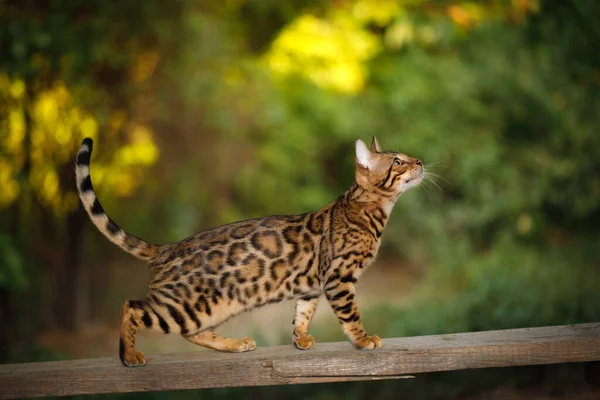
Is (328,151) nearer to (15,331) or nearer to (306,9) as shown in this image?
(306,9)

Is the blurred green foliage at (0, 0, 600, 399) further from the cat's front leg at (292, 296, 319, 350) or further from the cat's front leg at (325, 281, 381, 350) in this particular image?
the cat's front leg at (325, 281, 381, 350)

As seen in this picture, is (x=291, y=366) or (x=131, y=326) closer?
(x=131, y=326)

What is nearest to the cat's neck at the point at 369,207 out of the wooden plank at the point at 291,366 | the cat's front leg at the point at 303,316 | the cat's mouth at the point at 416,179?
the cat's mouth at the point at 416,179

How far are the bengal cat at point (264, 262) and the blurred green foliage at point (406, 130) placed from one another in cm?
284

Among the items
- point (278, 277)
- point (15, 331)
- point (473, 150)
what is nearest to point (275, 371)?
point (278, 277)

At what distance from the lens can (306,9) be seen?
12.4 meters

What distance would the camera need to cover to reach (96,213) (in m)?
3.58

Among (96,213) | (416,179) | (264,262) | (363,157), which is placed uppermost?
(363,157)

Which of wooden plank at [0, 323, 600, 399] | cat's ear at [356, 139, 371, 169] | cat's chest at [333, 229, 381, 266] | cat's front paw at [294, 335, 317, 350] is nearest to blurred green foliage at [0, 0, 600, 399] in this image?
wooden plank at [0, 323, 600, 399]

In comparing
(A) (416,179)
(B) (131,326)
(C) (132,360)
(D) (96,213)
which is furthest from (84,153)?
(A) (416,179)

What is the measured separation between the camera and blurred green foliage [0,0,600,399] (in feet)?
23.2

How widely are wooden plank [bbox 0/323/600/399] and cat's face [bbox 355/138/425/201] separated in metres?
0.79

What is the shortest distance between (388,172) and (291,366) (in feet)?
3.51

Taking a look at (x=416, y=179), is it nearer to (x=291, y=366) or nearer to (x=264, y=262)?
(x=264, y=262)
